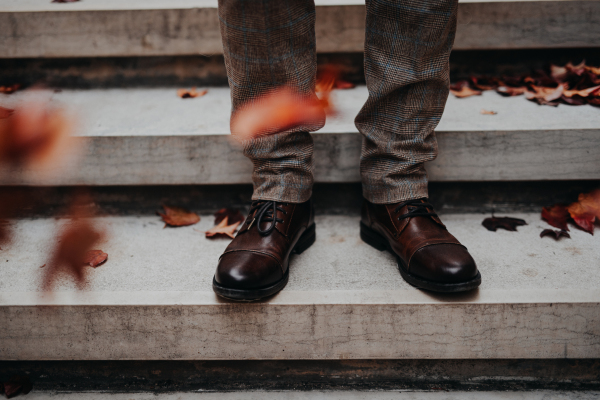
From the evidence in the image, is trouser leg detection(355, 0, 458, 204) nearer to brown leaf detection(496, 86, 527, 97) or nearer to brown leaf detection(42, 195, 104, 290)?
brown leaf detection(496, 86, 527, 97)

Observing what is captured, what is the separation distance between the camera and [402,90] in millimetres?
1020

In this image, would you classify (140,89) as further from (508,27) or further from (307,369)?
(508,27)

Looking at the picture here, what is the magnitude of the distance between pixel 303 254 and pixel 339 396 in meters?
0.39

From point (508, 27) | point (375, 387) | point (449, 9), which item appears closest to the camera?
point (449, 9)

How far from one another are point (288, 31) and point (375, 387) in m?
0.94

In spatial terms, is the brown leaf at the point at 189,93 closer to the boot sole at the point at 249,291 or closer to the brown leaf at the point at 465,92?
the boot sole at the point at 249,291

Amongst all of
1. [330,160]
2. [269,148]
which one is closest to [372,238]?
[330,160]

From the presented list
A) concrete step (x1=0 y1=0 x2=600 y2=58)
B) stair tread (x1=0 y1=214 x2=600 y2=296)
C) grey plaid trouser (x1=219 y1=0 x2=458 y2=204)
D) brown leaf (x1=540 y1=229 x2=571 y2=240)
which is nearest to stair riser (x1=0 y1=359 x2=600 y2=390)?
stair tread (x1=0 y1=214 x2=600 y2=296)

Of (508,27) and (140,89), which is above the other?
(508,27)

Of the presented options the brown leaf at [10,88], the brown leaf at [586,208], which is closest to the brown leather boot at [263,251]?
the brown leaf at [586,208]

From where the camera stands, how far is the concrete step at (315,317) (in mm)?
943

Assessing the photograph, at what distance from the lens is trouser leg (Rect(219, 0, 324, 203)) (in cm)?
89

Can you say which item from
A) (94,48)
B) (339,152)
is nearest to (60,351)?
(339,152)

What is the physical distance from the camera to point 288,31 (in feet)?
3.02
